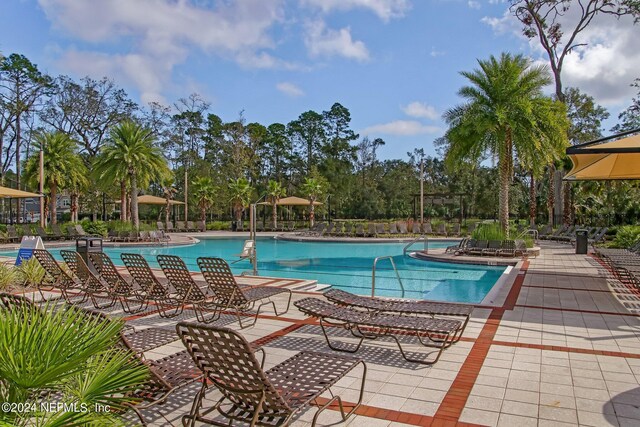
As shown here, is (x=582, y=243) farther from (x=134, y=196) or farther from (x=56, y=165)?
(x=56, y=165)

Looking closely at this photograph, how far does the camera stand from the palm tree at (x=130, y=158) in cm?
2459

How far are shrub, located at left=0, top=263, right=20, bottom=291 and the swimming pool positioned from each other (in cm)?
268

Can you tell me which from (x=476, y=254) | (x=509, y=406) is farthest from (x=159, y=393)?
(x=476, y=254)

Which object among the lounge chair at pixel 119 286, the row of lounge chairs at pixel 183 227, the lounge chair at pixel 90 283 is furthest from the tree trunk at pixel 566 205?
the lounge chair at pixel 90 283

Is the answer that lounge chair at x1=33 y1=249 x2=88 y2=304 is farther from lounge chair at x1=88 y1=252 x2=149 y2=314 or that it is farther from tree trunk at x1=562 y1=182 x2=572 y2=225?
tree trunk at x1=562 y1=182 x2=572 y2=225

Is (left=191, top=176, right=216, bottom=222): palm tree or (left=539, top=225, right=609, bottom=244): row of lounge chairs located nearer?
(left=539, top=225, right=609, bottom=244): row of lounge chairs

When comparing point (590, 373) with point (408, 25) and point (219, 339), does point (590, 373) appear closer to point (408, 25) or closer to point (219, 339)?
point (219, 339)

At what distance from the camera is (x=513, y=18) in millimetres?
27422

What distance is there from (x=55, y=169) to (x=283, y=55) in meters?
14.8

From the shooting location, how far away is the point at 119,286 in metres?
7.04

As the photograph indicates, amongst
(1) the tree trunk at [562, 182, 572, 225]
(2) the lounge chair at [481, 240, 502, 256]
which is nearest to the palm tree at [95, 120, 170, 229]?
(2) the lounge chair at [481, 240, 502, 256]

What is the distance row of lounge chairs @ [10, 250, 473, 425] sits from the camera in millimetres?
2738

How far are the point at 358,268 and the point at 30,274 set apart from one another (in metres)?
9.20

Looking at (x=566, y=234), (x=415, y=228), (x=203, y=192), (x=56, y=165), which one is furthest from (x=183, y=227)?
(x=566, y=234)
